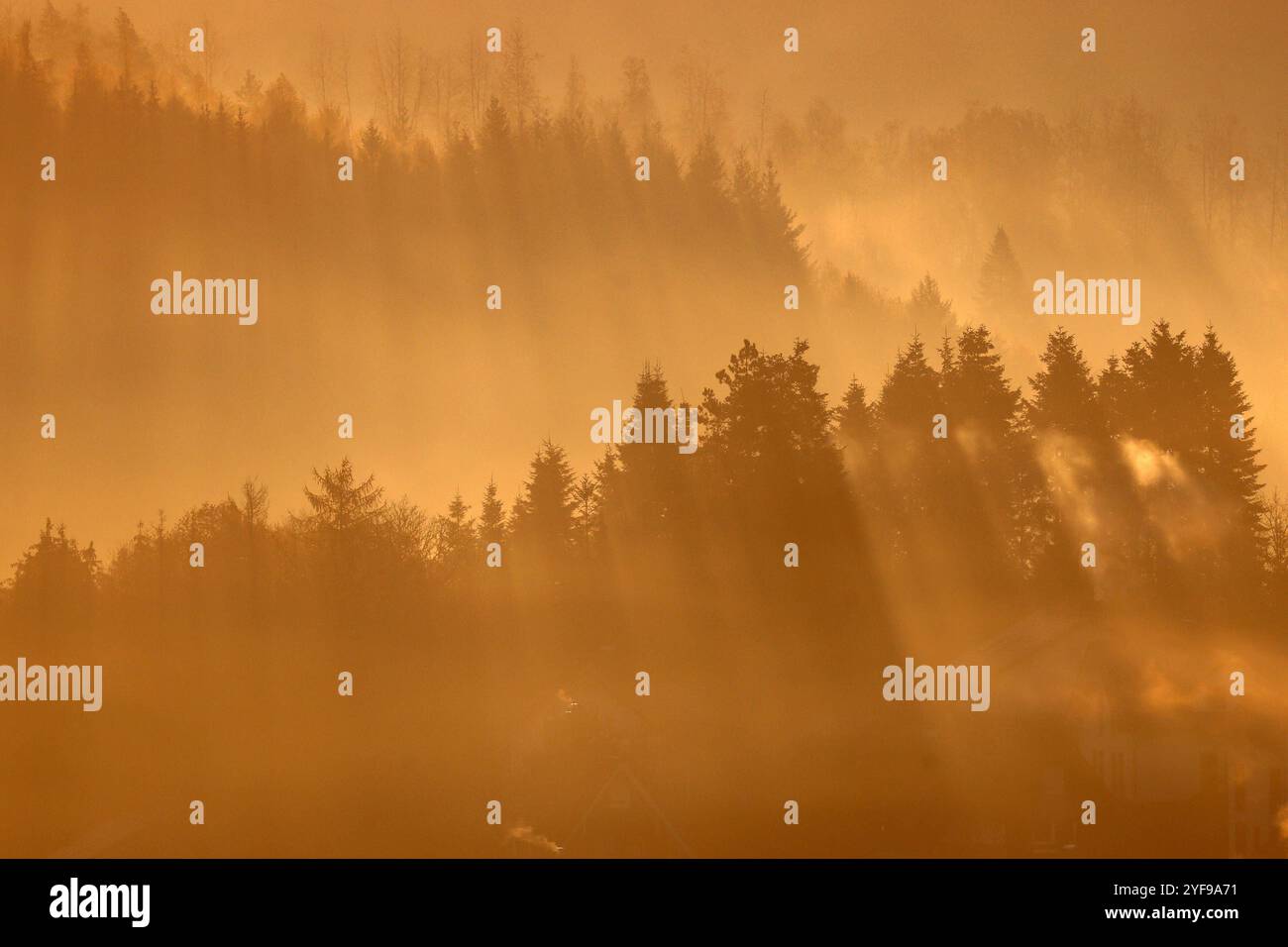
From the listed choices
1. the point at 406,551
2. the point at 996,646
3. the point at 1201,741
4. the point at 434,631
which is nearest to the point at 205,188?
the point at 406,551

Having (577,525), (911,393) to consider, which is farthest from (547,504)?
(911,393)

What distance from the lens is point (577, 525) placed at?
67438 millimetres

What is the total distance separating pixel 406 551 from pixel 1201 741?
43.5 metres

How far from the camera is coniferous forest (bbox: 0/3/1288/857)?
46.2 m

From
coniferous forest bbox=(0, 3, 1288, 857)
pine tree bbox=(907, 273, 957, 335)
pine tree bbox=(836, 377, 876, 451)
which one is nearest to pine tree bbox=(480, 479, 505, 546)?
coniferous forest bbox=(0, 3, 1288, 857)

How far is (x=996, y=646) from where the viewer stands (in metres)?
46.6

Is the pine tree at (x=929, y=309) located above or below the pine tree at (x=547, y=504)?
above

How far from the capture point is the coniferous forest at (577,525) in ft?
152
